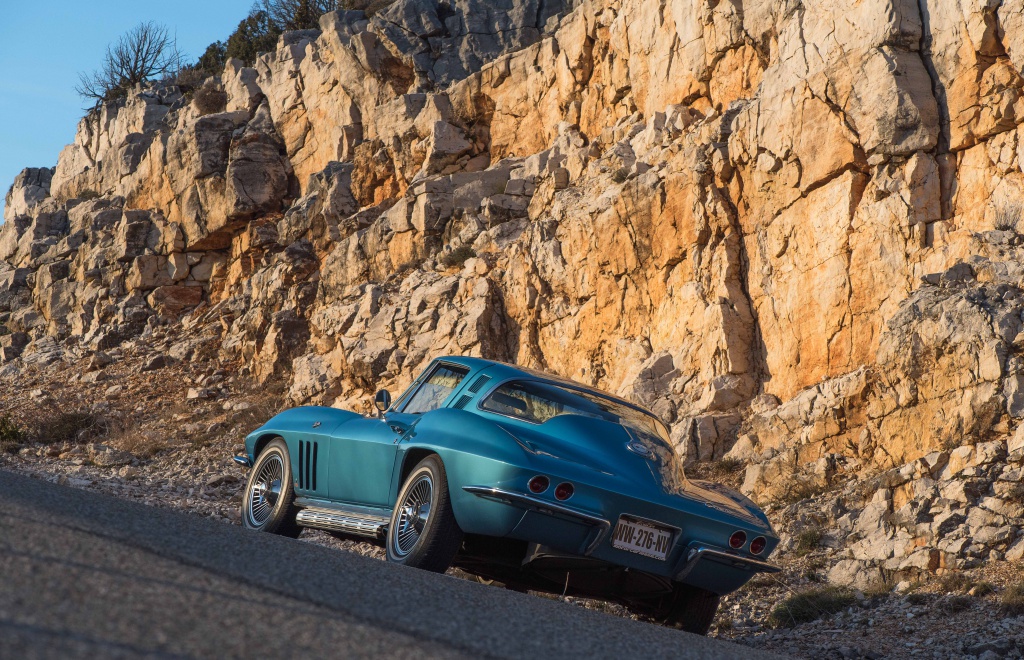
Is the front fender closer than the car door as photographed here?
No

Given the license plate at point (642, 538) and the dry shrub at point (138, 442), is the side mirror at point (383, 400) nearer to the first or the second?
the license plate at point (642, 538)

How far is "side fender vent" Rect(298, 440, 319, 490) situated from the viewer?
8.00 m

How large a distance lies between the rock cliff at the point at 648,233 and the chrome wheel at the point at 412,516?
508cm

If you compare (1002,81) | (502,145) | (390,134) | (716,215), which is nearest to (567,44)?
(502,145)

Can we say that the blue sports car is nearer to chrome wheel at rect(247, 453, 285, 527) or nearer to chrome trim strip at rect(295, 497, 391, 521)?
chrome trim strip at rect(295, 497, 391, 521)

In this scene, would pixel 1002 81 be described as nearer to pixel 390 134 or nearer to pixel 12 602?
pixel 12 602

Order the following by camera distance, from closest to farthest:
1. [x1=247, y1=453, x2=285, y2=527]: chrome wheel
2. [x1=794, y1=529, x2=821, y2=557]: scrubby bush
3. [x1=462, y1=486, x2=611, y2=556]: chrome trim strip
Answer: [x1=462, y1=486, x2=611, y2=556]: chrome trim strip
[x1=247, y1=453, x2=285, y2=527]: chrome wheel
[x1=794, y1=529, x2=821, y2=557]: scrubby bush

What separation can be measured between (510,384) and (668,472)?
1.27m

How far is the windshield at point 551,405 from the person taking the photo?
6.96 meters

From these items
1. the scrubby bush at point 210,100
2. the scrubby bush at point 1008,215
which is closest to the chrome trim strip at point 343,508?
the scrubby bush at point 1008,215

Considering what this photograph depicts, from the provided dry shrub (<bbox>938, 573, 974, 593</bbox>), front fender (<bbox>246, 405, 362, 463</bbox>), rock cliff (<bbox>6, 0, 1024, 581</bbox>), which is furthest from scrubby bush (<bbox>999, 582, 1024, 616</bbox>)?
front fender (<bbox>246, 405, 362, 463</bbox>)

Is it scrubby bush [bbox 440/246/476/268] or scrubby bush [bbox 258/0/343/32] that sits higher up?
scrubby bush [bbox 258/0/343/32]

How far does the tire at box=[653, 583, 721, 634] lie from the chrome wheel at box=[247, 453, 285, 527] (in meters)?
3.46

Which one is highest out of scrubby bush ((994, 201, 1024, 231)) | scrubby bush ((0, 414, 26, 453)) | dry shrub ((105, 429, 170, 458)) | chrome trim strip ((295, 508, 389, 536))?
scrubby bush ((994, 201, 1024, 231))
